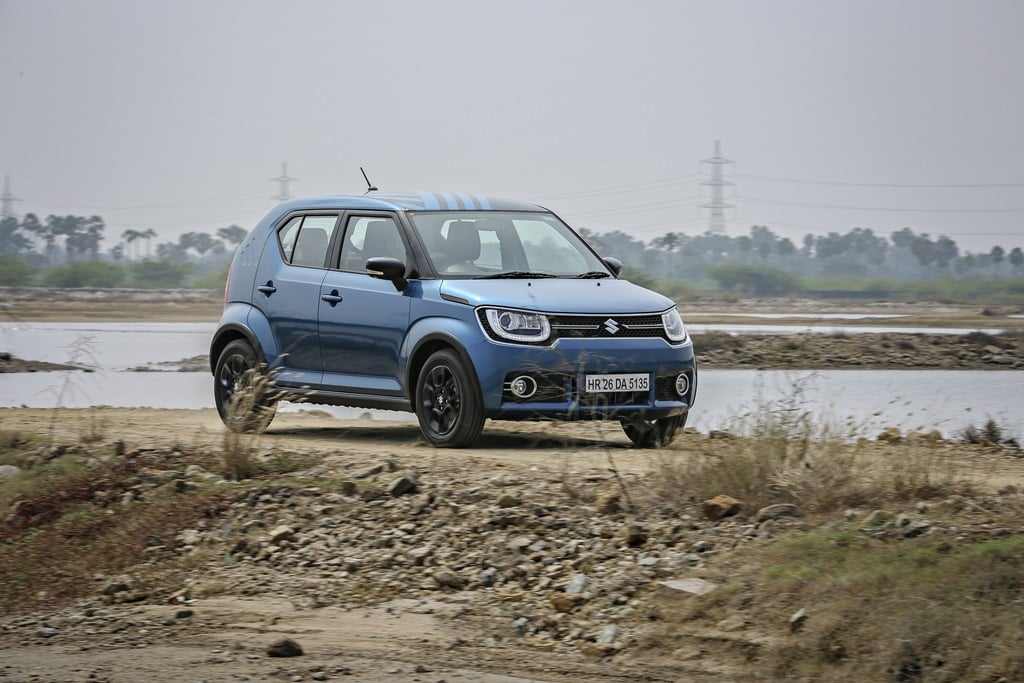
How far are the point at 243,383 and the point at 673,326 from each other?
3.61 meters

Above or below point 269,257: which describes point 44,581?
below

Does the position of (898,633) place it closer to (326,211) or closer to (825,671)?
(825,671)

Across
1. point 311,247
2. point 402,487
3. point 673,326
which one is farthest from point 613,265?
point 402,487

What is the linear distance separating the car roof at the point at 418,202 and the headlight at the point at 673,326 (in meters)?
1.70

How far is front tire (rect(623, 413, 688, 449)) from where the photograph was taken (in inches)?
457

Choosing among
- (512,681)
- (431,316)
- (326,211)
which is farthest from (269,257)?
(512,681)

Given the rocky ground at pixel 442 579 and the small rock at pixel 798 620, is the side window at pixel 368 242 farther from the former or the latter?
the small rock at pixel 798 620

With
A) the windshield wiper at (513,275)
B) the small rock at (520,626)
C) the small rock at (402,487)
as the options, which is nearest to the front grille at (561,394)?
the windshield wiper at (513,275)

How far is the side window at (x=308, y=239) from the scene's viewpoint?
1232cm

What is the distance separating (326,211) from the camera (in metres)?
12.5

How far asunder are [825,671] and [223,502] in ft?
14.2

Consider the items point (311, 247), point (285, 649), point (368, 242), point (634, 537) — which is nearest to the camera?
point (285, 649)

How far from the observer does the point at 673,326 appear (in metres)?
11.4

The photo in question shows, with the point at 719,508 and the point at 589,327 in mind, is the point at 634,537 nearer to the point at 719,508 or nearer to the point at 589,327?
the point at 719,508
